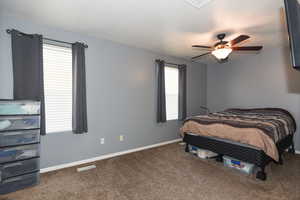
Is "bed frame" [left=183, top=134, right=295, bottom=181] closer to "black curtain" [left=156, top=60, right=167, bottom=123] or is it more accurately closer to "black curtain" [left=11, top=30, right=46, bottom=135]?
"black curtain" [left=156, top=60, right=167, bottom=123]

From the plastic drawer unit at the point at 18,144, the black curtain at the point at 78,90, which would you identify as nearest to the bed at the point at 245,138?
the black curtain at the point at 78,90

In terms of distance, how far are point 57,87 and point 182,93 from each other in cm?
301

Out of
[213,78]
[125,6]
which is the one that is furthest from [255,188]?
[213,78]

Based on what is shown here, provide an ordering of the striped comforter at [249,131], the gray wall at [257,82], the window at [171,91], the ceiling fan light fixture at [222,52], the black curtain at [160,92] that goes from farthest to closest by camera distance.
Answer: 1. the window at [171,91]
2. the black curtain at [160,92]
3. the gray wall at [257,82]
4. the ceiling fan light fixture at [222,52]
5. the striped comforter at [249,131]

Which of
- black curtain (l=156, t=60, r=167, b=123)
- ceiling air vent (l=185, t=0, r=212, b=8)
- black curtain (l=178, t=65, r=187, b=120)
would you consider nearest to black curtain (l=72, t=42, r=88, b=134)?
black curtain (l=156, t=60, r=167, b=123)

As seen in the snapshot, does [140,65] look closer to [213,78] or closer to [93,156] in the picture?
[93,156]

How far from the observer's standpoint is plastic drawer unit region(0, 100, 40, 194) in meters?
1.81

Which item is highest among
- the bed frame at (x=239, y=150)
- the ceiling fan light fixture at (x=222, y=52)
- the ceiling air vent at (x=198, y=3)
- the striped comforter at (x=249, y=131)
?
the ceiling air vent at (x=198, y=3)

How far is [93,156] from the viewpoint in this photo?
9.23ft

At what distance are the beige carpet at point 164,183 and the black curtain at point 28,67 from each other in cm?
84

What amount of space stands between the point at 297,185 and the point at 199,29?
2744 millimetres

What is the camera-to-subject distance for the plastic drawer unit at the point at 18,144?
1.81 meters

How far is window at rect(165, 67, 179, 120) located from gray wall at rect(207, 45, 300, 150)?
5.05ft

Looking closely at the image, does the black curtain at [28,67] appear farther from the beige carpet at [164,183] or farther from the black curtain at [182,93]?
the black curtain at [182,93]
